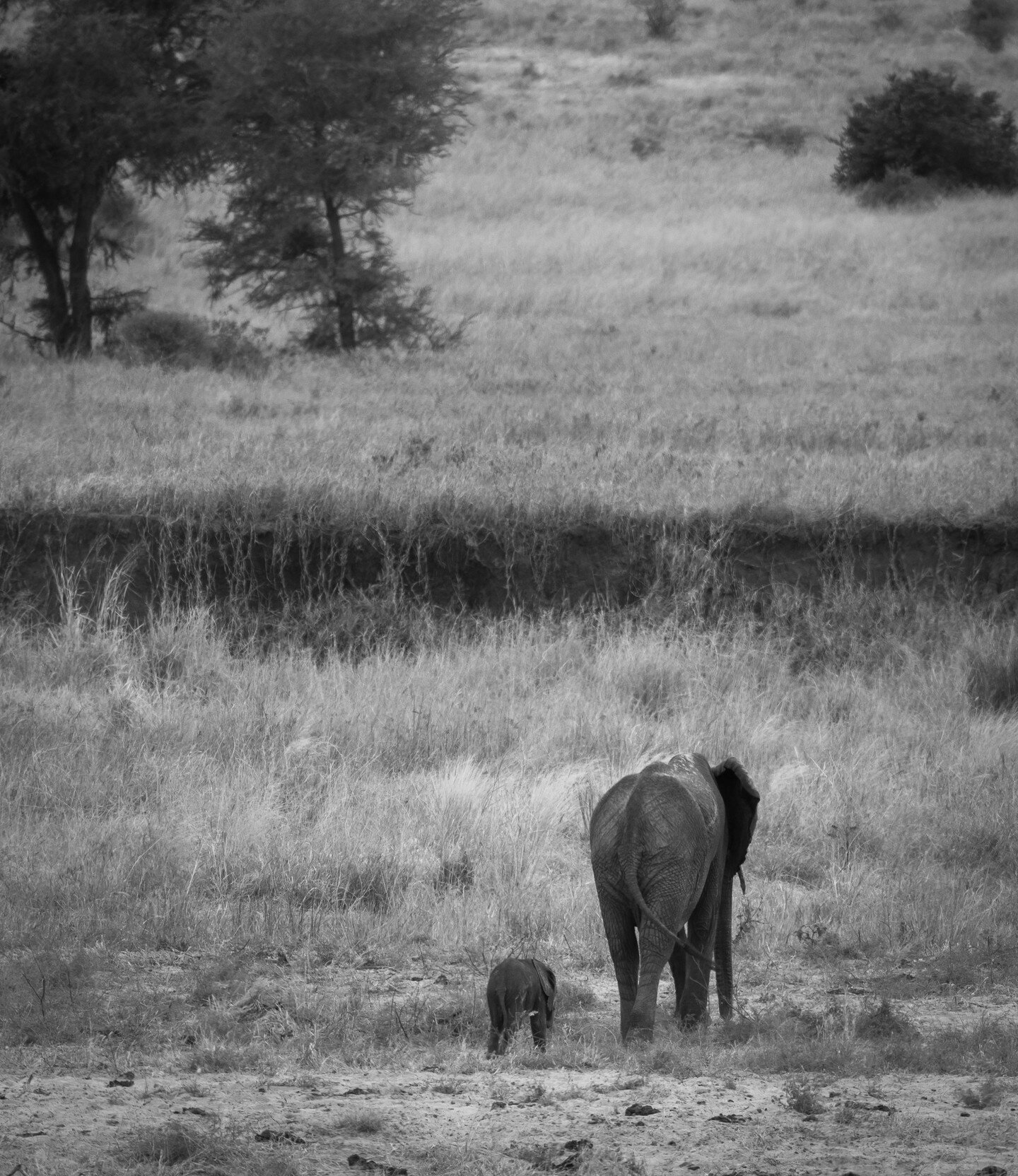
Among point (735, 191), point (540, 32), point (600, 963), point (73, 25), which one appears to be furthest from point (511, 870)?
point (540, 32)

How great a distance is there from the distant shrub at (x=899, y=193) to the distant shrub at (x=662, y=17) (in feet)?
75.3

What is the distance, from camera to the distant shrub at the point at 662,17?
51.7 m

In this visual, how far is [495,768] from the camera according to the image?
336 inches

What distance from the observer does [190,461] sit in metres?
12.4

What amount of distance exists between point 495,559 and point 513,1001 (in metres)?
6.75

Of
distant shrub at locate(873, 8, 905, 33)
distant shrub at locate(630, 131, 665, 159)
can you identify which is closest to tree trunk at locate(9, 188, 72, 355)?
distant shrub at locate(630, 131, 665, 159)

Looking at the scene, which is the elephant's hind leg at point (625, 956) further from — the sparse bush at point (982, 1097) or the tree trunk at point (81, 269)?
the tree trunk at point (81, 269)

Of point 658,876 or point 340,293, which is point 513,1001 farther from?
point 340,293

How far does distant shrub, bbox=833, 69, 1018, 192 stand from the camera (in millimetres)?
32312

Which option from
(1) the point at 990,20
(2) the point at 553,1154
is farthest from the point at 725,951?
(1) the point at 990,20

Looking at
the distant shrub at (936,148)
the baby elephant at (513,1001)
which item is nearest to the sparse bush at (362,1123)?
the baby elephant at (513,1001)

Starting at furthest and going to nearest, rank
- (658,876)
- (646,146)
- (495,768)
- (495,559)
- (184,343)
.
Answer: (646,146) → (184,343) → (495,559) → (495,768) → (658,876)

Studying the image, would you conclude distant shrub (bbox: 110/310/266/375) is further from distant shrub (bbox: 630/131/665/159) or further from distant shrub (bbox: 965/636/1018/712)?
distant shrub (bbox: 630/131/665/159)

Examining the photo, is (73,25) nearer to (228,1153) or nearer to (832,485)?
(832,485)
